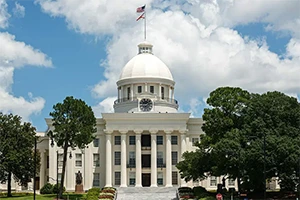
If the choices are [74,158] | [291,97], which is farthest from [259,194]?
[74,158]

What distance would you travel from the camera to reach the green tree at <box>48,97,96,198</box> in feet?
219

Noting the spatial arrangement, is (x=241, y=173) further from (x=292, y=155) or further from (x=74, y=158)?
(x=74, y=158)

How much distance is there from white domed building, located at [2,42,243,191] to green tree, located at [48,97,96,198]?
59.4 feet

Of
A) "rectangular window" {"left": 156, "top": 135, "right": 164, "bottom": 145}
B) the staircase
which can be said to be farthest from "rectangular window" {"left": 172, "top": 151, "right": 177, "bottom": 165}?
the staircase

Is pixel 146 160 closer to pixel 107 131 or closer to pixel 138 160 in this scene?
pixel 138 160

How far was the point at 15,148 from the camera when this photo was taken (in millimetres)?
72625

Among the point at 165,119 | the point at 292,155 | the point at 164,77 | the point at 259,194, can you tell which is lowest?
the point at 259,194

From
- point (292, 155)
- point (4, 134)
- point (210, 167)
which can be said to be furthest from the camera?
point (4, 134)

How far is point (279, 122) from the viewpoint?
60.3 m

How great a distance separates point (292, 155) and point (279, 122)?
6.44 m

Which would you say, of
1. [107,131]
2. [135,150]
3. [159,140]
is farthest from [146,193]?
[107,131]

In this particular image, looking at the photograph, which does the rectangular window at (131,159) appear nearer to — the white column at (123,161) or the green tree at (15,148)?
the white column at (123,161)

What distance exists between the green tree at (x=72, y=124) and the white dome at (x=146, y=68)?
2538 centimetres

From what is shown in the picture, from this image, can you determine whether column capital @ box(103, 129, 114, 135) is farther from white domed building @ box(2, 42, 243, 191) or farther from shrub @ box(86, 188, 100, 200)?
shrub @ box(86, 188, 100, 200)
